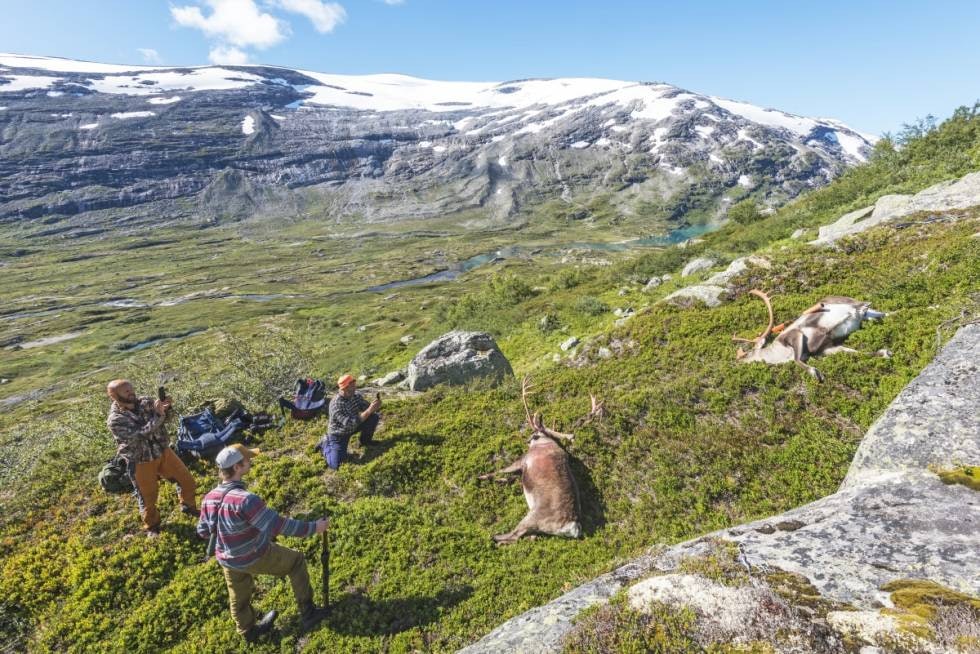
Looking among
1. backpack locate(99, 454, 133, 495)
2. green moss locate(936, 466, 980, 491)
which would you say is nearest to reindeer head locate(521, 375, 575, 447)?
green moss locate(936, 466, 980, 491)

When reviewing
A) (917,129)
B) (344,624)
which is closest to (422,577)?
(344,624)

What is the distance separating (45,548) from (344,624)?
711 centimetres

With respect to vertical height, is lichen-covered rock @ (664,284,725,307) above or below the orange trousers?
above

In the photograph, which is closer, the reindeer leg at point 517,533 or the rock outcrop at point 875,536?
the rock outcrop at point 875,536

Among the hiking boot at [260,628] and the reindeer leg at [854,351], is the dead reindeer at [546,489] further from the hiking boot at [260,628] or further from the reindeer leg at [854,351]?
the reindeer leg at [854,351]

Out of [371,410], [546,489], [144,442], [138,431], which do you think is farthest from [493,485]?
[138,431]

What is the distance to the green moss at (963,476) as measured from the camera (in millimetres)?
5645

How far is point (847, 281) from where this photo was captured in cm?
1400

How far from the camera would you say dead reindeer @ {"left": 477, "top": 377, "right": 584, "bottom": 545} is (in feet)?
28.3

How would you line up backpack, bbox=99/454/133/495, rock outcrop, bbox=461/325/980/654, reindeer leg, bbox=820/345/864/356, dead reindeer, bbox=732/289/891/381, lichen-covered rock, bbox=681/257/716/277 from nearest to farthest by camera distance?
1. rock outcrop, bbox=461/325/980/654
2. reindeer leg, bbox=820/345/864/356
3. backpack, bbox=99/454/133/495
4. dead reindeer, bbox=732/289/891/381
5. lichen-covered rock, bbox=681/257/716/277

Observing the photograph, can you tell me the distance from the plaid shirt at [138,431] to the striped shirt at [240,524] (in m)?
3.51

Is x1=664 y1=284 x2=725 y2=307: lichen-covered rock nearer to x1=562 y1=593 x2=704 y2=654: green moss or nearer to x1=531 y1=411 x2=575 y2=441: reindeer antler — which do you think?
x1=531 y1=411 x2=575 y2=441: reindeer antler

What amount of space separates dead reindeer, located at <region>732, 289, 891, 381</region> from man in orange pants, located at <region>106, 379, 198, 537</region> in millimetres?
14317

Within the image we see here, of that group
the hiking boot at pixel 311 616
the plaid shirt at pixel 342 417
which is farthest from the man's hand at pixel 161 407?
the hiking boot at pixel 311 616
